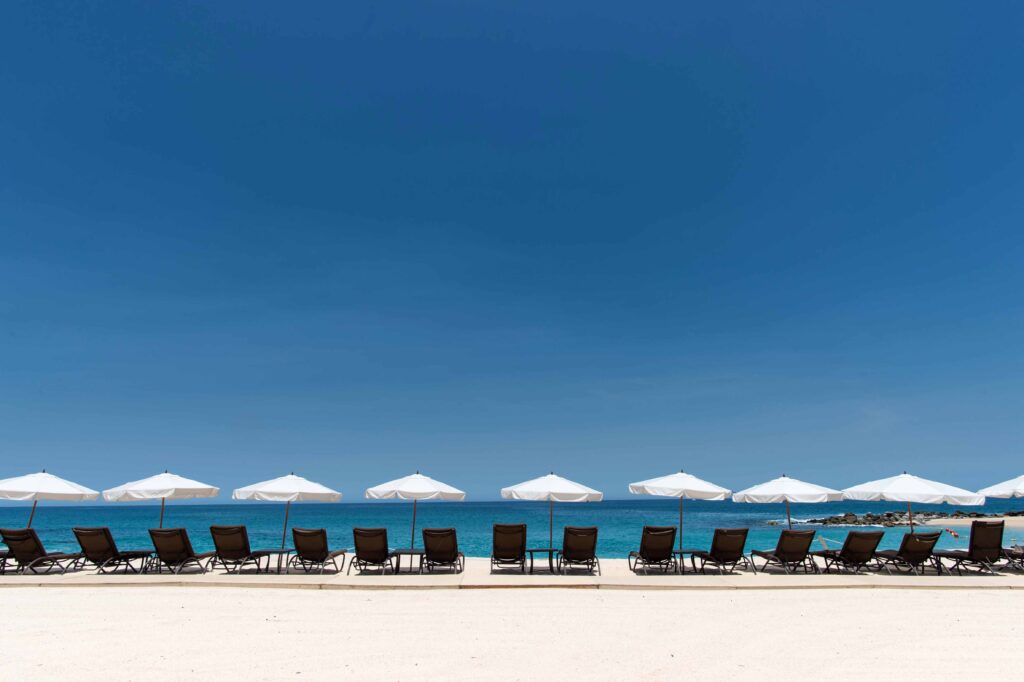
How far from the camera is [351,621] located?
277 inches

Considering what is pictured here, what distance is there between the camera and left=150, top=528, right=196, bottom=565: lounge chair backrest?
31.6 feet

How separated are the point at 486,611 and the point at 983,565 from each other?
891 centimetres

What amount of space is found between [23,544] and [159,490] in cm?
202

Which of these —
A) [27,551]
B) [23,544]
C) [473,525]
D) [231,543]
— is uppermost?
[231,543]

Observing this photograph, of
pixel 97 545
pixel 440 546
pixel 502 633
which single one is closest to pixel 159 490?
pixel 97 545

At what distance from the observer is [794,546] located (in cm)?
1025

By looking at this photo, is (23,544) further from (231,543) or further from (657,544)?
(657,544)

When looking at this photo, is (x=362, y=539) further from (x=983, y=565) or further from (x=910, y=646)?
(x=983, y=565)

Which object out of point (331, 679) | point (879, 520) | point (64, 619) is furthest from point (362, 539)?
point (879, 520)

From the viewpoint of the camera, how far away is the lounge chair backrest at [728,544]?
33.2 feet

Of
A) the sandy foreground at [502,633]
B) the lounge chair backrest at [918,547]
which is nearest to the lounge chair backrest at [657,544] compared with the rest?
the sandy foreground at [502,633]

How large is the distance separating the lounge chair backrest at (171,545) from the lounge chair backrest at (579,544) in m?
5.99

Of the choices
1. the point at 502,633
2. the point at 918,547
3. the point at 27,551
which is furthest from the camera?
the point at 918,547

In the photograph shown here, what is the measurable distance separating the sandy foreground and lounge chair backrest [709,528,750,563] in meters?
1.17
